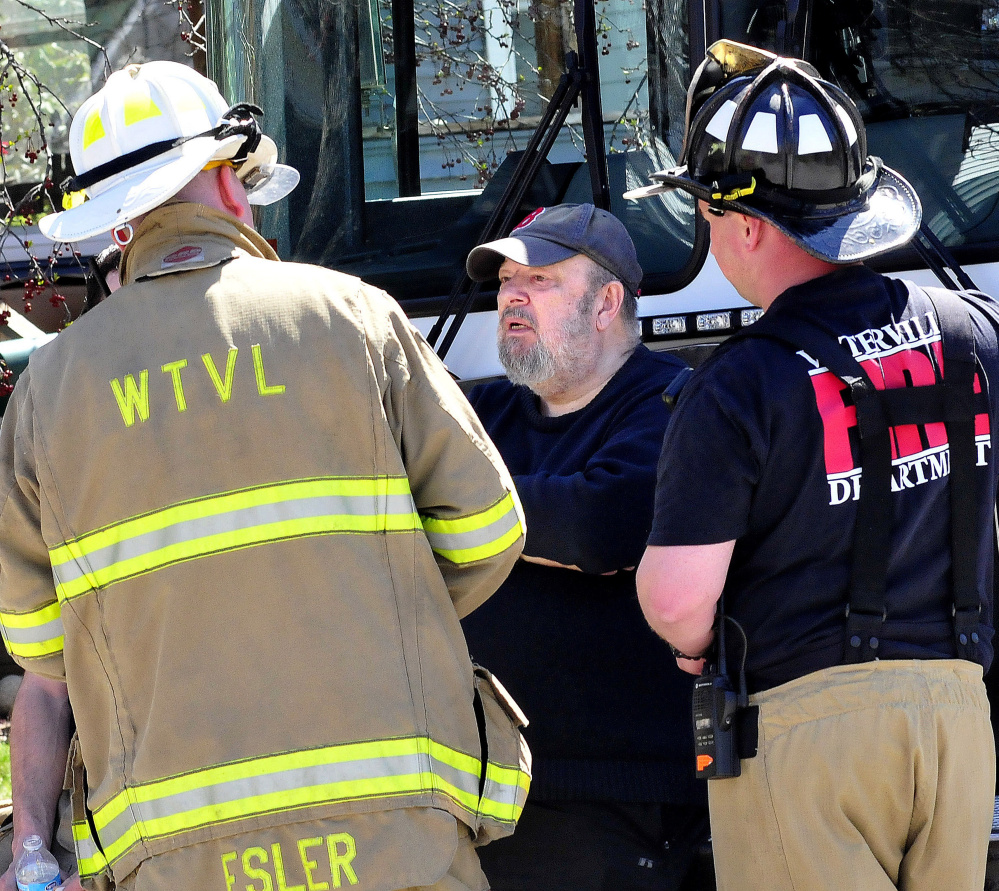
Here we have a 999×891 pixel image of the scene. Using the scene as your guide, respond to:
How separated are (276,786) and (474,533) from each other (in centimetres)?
47

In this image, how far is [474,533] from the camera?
1934mm

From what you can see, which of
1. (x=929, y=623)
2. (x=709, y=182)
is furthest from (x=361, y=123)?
(x=929, y=623)

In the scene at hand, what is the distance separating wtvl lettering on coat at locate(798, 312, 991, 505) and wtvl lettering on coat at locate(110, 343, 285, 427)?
0.82 metres

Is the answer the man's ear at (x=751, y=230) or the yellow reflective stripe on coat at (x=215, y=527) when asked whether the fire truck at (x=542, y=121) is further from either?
the yellow reflective stripe on coat at (x=215, y=527)

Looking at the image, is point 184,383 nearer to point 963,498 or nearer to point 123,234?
point 123,234

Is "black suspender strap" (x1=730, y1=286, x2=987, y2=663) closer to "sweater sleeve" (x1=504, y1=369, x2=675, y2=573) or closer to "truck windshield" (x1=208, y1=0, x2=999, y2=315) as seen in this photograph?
"sweater sleeve" (x1=504, y1=369, x2=675, y2=573)

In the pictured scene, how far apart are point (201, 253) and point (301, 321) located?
0.71ft

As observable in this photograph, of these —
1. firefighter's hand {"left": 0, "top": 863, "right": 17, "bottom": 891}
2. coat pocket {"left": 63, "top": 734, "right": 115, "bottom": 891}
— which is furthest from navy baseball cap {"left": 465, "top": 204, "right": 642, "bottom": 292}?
firefighter's hand {"left": 0, "top": 863, "right": 17, "bottom": 891}

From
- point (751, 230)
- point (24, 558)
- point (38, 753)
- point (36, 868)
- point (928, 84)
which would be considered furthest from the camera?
point (928, 84)

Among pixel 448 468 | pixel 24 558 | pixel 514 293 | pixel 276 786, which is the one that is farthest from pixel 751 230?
pixel 24 558

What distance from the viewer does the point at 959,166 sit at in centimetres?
291

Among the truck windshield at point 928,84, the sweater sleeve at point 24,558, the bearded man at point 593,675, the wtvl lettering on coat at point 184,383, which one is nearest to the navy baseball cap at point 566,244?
the bearded man at point 593,675

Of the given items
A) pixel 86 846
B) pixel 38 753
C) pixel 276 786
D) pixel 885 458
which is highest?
pixel 885 458

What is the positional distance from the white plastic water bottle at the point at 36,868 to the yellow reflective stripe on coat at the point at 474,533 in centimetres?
106
